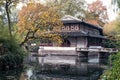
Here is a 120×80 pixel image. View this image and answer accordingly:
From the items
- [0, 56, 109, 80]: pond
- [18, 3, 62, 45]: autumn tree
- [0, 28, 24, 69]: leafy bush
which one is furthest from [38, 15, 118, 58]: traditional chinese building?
[0, 28, 24, 69]: leafy bush

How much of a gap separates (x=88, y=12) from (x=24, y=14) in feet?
125

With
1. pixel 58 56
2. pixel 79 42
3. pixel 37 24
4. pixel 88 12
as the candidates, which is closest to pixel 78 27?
pixel 79 42

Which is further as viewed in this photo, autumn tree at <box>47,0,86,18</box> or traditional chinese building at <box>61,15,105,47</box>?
autumn tree at <box>47,0,86,18</box>

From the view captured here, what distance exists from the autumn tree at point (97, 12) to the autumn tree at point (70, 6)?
2.56 metres

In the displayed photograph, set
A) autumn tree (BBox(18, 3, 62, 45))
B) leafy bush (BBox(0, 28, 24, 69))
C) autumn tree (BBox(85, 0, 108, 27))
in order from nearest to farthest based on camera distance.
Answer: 1. leafy bush (BBox(0, 28, 24, 69))
2. autumn tree (BBox(18, 3, 62, 45))
3. autumn tree (BBox(85, 0, 108, 27))

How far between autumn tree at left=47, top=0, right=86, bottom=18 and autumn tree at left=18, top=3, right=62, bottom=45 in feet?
111

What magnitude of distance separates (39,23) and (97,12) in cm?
4316

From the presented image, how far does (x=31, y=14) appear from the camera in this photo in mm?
33188

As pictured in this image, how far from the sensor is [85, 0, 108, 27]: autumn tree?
7010 centimetres

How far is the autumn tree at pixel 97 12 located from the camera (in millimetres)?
70100

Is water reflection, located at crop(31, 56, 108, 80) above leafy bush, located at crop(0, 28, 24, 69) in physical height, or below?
below

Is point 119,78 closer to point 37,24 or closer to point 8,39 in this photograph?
point 8,39

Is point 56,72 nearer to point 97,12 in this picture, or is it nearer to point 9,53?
point 9,53

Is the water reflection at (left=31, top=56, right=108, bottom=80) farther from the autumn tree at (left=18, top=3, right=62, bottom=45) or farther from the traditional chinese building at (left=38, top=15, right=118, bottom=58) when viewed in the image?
the traditional chinese building at (left=38, top=15, right=118, bottom=58)
